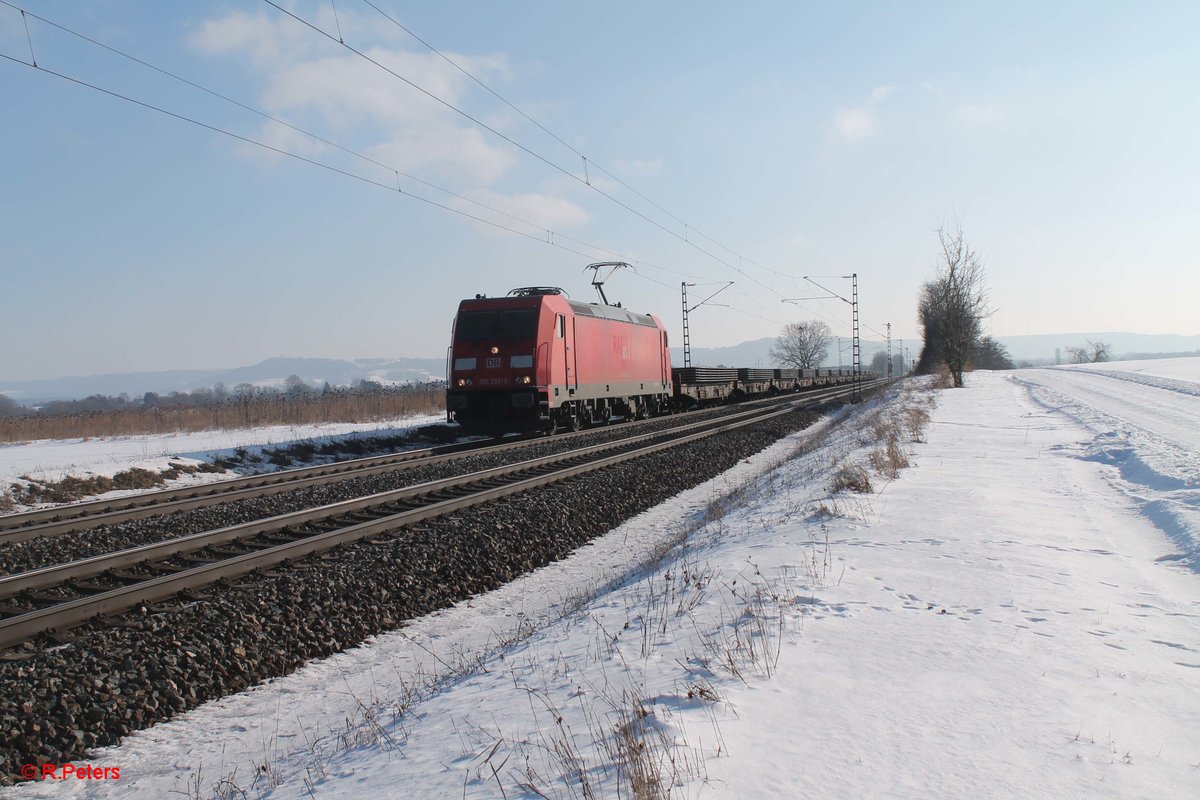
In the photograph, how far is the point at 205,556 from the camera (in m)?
7.61

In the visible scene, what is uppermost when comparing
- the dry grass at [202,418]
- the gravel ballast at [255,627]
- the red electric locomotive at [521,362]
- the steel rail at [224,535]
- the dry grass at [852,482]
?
the red electric locomotive at [521,362]

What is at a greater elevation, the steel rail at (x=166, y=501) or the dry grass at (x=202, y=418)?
the dry grass at (x=202, y=418)

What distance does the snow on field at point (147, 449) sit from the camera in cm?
1477

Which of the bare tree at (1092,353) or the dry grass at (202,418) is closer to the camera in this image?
the dry grass at (202,418)

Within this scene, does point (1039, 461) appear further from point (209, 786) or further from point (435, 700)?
point (209, 786)

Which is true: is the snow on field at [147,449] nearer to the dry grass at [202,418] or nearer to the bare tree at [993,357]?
the dry grass at [202,418]

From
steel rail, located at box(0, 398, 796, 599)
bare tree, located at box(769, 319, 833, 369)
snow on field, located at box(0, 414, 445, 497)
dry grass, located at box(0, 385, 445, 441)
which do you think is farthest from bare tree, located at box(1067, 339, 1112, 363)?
steel rail, located at box(0, 398, 796, 599)

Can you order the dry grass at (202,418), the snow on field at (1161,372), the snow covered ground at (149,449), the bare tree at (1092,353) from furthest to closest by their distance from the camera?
the bare tree at (1092,353), the snow on field at (1161,372), the dry grass at (202,418), the snow covered ground at (149,449)

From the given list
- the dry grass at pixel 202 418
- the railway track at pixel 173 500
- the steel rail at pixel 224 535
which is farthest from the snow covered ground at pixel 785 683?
the dry grass at pixel 202 418

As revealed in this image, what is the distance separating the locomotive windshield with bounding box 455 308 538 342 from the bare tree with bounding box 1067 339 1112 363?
135131mm

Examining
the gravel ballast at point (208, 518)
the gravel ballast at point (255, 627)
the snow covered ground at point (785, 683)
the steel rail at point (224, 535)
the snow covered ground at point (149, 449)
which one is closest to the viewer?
the snow covered ground at point (785, 683)

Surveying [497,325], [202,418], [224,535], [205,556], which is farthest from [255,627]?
[202,418]

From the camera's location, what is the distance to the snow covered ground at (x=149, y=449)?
14.7 metres

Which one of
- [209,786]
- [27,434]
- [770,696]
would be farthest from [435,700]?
[27,434]
